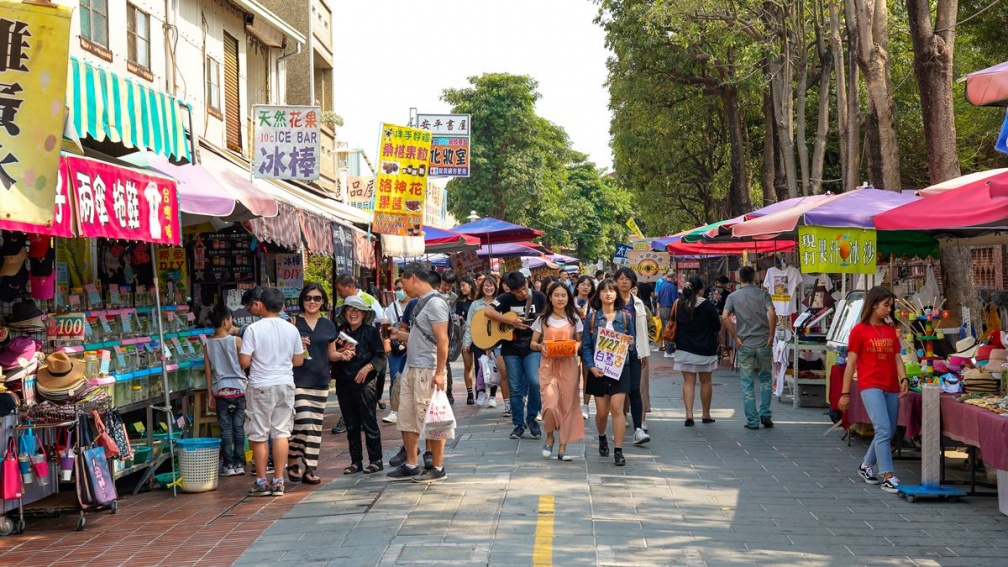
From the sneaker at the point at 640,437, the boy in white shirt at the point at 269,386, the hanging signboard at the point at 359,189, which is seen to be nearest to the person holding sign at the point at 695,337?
the sneaker at the point at 640,437

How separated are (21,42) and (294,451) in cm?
478

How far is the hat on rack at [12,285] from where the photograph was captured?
8.17m

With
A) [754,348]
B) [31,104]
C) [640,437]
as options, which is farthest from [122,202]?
[754,348]

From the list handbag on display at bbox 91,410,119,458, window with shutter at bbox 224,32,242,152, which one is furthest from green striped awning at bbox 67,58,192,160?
window with shutter at bbox 224,32,242,152

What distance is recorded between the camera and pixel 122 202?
8156 mm

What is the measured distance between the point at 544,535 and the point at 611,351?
11.5 ft

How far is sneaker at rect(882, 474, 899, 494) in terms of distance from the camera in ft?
29.8

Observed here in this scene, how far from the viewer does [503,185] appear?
5662 centimetres

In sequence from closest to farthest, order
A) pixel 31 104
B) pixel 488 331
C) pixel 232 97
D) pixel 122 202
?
pixel 31 104
pixel 122 202
pixel 488 331
pixel 232 97

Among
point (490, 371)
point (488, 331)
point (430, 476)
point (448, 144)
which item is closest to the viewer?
point (430, 476)

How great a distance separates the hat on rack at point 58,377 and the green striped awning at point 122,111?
5.55 feet

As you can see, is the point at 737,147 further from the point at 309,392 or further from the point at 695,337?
the point at 309,392

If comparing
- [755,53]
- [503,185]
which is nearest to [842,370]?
[755,53]

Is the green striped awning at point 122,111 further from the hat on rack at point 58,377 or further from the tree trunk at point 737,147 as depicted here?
the tree trunk at point 737,147
